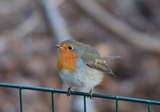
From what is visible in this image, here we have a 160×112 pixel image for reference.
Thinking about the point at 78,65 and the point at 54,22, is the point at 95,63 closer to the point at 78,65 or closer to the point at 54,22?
the point at 78,65

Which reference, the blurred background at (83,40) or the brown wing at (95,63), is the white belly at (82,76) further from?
the blurred background at (83,40)

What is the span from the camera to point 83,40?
7.68 m

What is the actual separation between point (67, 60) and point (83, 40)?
3.93m

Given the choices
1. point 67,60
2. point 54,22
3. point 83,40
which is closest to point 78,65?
point 67,60

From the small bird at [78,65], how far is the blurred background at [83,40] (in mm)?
2097

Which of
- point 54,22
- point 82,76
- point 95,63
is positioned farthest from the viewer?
point 54,22

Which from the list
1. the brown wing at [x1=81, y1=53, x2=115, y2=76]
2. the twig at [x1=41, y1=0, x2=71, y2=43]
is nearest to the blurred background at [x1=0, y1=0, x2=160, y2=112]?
the twig at [x1=41, y1=0, x2=71, y2=43]

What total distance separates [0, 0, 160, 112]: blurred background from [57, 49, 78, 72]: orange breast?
2142 mm

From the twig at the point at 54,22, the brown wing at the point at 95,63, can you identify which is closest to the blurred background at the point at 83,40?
the twig at the point at 54,22

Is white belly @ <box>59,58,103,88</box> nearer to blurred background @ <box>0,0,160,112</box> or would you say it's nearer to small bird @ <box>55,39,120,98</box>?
small bird @ <box>55,39,120,98</box>

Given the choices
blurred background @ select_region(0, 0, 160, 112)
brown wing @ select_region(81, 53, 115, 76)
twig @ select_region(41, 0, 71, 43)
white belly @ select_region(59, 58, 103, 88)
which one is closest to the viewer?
white belly @ select_region(59, 58, 103, 88)

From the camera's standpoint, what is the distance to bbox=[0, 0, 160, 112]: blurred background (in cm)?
629

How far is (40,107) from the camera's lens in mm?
6281

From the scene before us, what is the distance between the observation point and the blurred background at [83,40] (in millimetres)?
6285
